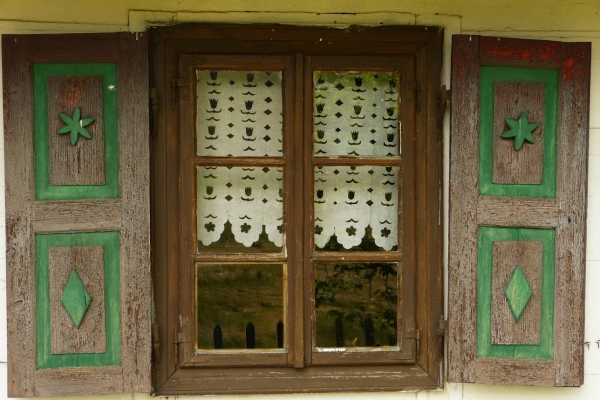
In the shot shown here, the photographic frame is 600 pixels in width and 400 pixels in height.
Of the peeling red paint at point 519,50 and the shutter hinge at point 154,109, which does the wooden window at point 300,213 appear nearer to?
the shutter hinge at point 154,109

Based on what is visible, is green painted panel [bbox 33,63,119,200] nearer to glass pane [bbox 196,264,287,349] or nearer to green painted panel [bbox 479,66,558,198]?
glass pane [bbox 196,264,287,349]

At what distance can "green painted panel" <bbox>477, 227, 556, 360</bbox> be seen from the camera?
280cm

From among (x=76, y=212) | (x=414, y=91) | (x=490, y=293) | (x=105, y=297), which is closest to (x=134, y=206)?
(x=76, y=212)

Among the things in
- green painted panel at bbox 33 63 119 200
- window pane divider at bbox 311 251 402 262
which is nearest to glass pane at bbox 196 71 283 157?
green painted panel at bbox 33 63 119 200

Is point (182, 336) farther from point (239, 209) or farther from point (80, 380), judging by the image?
point (239, 209)

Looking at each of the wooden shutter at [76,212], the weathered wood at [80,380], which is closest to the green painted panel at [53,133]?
the wooden shutter at [76,212]

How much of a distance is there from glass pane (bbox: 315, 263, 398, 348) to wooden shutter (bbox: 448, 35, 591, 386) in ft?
0.80

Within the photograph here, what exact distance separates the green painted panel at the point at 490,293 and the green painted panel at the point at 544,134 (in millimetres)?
144

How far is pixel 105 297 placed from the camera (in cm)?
273

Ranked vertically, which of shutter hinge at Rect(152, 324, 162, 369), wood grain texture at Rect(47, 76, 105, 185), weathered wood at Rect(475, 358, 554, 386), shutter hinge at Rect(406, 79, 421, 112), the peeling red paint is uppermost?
the peeling red paint

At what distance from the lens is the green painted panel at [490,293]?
2799 mm

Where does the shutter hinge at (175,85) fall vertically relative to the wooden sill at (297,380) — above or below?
above

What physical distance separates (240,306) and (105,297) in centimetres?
50

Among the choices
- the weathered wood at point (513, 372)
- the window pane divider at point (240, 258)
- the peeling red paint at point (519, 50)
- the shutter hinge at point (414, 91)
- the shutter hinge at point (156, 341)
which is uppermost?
the peeling red paint at point (519, 50)
